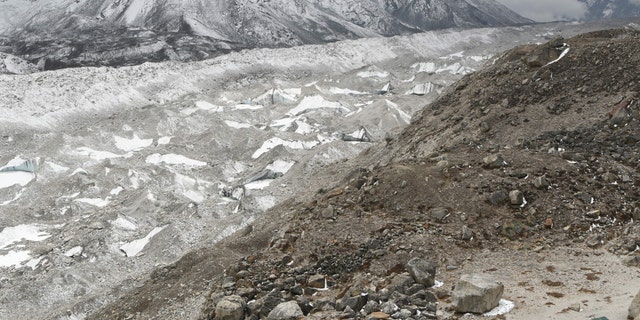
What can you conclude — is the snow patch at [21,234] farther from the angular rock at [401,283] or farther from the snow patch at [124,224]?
the angular rock at [401,283]

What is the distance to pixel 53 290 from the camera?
20.2 meters

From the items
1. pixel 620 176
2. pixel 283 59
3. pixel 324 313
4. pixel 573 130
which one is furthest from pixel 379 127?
pixel 283 59

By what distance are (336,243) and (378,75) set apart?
64.1 m

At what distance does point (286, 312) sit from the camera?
8523 millimetres

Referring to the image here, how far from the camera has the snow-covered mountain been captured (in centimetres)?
10712

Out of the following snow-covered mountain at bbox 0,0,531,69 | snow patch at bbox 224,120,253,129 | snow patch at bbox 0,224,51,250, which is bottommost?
snow-covered mountain at bbox 0,0,531,69

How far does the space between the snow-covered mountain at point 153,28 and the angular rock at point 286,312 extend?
101m

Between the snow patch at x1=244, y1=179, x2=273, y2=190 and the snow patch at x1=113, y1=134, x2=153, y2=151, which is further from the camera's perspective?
the snow patch at x1=113, y1=134, x2=153, y2=151

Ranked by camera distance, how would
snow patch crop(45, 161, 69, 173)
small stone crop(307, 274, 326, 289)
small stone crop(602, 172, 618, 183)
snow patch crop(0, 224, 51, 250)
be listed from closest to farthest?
small stone crop(307, 274, 326, 289), small stone crop(602, 172, 618, 183), snow patch crop(0, 224, 51, 250), snow patch crop(45, 161, 69, 173)

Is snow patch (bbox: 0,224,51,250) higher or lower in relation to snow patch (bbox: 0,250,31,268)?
lower

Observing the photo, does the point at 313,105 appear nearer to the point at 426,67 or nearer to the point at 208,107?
the point at 208,107

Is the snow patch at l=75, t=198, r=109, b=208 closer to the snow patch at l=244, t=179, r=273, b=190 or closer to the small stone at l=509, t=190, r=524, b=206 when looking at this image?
the snow patch at l=244, t=179, r=273, b=190

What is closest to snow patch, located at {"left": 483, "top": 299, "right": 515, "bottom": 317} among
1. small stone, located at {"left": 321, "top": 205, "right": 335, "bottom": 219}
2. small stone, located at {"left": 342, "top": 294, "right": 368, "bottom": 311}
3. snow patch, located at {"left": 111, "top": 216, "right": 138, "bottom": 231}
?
small stone, located at {"left": 342, "top": 294, "right": 368, "bottom": 311}

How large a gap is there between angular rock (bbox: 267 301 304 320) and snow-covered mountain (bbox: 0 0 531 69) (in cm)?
10070
